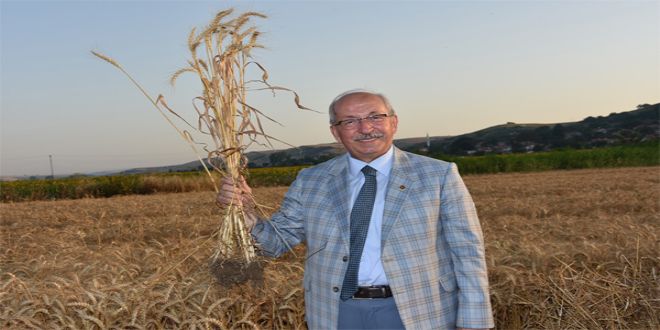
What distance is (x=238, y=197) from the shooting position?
256 centimetres

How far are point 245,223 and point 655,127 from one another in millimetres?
90506

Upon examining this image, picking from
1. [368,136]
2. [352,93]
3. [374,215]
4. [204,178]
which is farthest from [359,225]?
[204,178]

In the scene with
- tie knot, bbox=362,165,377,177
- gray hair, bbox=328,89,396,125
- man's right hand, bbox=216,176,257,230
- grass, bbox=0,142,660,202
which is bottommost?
grass, bbox=0,142,660,202

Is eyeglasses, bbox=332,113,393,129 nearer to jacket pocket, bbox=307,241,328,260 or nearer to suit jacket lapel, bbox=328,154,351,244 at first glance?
suit jacket lapel, bbox=328,154,351,244

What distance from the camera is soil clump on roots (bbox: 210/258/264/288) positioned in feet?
8.50

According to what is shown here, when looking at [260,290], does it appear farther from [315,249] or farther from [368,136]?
[368,136]

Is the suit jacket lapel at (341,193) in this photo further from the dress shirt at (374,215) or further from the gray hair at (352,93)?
the gray hair at (352,93)

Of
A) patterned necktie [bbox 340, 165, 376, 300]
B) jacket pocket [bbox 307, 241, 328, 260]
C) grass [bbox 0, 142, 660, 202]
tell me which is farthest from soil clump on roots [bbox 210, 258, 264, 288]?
grass [bbox 0, 142, 660, 202]

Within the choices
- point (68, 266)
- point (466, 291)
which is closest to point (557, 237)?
point (466, 291)

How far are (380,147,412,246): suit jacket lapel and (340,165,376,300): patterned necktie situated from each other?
0.08 m

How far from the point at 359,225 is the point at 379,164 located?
297 millimetres

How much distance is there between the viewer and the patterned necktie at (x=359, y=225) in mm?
2348

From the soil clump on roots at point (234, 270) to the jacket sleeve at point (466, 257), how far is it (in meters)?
0.94

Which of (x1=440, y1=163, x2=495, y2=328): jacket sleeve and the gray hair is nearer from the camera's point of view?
(x1=440, y1=163, x2=495, y2=328): jacket sleeve
